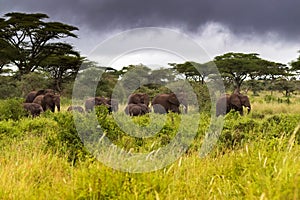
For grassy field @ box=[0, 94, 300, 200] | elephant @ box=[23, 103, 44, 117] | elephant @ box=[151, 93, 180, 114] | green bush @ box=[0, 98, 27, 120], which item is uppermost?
grassy field @ box=[0, 94, 300, 200]

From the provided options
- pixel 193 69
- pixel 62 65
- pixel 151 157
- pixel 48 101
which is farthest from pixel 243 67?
pixel 151 157

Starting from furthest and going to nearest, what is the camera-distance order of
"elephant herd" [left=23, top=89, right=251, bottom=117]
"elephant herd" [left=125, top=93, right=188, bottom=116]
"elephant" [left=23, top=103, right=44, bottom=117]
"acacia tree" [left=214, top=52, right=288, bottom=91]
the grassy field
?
"acacia tree" [left=214, top=52, right=288, bottom=91]
"elephant herd" [left=125, top=93, right=188, bottom=116]
"elephant herd" [left=23, top=89, right=251, bottom=117]
"elephant" [left=23, top=103, right=44, bottom=117]
the grassy field

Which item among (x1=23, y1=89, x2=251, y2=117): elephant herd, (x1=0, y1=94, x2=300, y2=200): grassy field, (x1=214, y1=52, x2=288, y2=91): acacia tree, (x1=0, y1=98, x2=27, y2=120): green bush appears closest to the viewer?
(x1=0, y1=94, x2=300, y2=200): grassy field

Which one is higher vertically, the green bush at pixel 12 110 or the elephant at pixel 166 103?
the green bush at pixel 12 110

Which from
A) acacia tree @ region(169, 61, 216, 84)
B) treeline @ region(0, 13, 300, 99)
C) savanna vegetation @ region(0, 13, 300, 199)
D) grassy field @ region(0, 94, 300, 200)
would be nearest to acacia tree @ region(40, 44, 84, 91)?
treeline @ region(0, 13, 300, 99)

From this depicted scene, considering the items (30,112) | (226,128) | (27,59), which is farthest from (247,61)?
(226,128)

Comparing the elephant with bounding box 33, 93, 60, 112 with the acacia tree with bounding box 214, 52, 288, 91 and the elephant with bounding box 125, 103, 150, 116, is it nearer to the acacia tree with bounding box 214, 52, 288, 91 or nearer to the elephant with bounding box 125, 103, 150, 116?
the elephant with bounding box 125, 103, 150, 116

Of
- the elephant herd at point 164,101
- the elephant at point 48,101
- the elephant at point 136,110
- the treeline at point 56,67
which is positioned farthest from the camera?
the treeline at point 56,67

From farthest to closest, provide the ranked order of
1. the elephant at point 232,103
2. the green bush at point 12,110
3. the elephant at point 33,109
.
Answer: the elephant at point 232,103 < the elephant at point 33,109 < the green bush at point 12,110

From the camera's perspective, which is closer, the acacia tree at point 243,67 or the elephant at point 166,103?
the elephant at point 166,103

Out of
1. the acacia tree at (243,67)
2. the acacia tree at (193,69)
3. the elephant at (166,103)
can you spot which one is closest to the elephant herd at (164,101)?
the elephant at (166,103)

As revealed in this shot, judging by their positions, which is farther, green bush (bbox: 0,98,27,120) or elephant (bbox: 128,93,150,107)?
elephant (bbox: 128,93,150,107)

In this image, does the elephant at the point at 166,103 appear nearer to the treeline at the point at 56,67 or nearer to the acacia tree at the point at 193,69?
the treeline at the point at 56,67

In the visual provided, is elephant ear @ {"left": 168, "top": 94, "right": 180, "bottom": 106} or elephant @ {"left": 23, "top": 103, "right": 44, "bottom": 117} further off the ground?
elephant @ {"left": 23, "top": 103, "right": 44, "bottom": 117}
